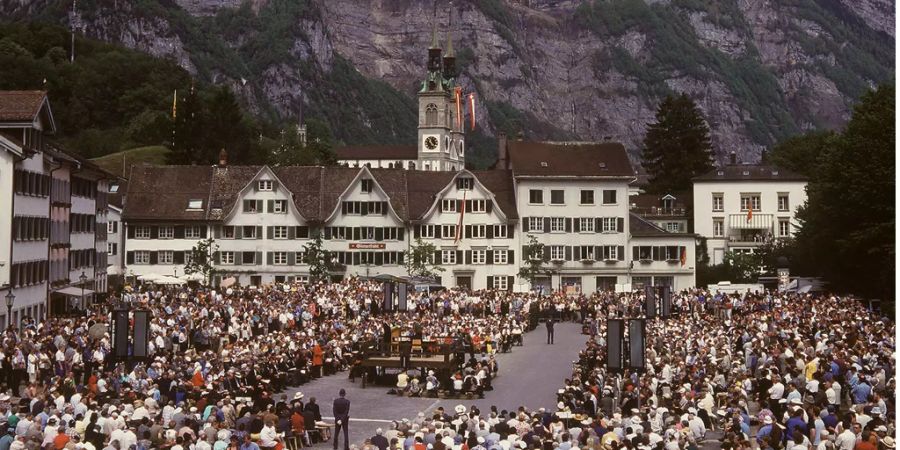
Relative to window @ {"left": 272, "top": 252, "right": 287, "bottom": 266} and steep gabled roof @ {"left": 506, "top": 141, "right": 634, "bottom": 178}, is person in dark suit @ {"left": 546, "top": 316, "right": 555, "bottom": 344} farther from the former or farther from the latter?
window @ {"left": 272, "top": 252, "right": 287, "bottom": 266}

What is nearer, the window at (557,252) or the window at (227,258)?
the window at (227,258)

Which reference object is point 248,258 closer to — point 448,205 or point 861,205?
point 448,205

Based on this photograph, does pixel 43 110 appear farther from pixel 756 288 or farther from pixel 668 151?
pixel 668 151

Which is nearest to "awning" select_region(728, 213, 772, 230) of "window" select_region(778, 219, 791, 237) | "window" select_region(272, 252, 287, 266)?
"window" select_region(778, 219, 791, 237)

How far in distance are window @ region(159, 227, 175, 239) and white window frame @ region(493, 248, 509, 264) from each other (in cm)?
2451

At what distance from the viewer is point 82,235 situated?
76000mm

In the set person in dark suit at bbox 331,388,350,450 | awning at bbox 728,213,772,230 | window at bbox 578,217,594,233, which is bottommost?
person in dark suit at bbox 331,388,350,450

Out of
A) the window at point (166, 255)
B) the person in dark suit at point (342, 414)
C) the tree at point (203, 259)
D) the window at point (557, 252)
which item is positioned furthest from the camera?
the window at point (557, 252)

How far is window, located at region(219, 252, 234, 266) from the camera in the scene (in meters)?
96.7

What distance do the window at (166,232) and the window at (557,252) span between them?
28.9m

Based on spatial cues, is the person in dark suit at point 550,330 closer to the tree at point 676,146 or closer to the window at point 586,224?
the window at point 586,224

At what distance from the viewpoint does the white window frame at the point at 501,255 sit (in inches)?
3846

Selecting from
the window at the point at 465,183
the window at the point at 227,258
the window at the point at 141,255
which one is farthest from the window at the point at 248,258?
the window at the point at 465,183

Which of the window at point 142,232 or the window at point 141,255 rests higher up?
the window at point 142,232
